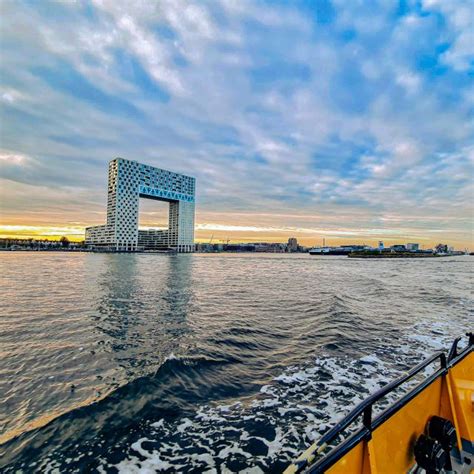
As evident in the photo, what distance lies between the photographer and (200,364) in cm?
752

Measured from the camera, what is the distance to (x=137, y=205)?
136250mm

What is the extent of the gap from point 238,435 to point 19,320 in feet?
37.7

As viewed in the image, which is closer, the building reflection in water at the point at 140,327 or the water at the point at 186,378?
the water at the point at 186,378

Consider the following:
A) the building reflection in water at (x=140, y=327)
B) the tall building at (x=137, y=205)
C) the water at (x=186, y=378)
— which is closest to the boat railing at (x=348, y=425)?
the water at (x=186, y=378)

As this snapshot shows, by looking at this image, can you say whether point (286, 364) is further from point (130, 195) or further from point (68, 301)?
point (130, 195)

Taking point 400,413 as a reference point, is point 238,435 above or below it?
below

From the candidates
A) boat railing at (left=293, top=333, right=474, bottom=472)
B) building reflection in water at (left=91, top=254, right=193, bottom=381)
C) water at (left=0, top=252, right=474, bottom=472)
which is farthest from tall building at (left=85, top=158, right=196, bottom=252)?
boat railing at (left=293, top=333, right=474, bottom=472)

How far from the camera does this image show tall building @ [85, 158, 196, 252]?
132 m

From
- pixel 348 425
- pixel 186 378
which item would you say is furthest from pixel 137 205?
pixel 348 425

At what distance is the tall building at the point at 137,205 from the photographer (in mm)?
131500

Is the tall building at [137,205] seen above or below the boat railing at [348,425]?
above

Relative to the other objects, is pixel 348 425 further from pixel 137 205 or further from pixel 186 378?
pixel 137 205

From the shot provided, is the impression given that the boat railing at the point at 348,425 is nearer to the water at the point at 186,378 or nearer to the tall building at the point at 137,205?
the water at the point at 186,378

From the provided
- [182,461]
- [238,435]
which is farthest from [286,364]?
[182,461]
